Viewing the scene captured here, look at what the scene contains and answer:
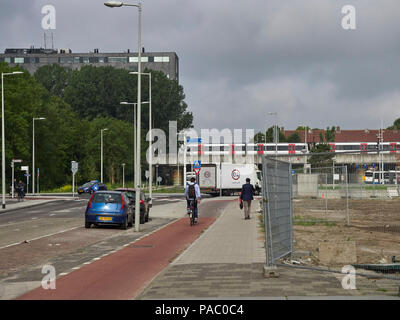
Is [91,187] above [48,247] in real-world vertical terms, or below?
above

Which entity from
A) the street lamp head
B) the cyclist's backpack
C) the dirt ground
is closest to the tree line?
the cyclist's backpack

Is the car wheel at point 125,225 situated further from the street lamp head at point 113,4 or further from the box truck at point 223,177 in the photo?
the box truck at point 223,177

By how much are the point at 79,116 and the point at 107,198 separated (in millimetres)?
80908

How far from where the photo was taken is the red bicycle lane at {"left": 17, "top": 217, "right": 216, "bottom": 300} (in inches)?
379

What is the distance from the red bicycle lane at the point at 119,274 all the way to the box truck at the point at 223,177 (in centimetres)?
4369

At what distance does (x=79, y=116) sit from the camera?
103500 mm

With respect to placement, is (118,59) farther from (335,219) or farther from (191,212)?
(335,219)

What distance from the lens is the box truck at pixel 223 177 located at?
63.3 metres

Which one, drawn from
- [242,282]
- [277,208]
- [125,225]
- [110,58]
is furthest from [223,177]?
[110,58]

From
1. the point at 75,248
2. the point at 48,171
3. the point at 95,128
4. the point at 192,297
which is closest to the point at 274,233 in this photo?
the point at 192,297

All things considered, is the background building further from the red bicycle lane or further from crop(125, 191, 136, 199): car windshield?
the red bicycle lane

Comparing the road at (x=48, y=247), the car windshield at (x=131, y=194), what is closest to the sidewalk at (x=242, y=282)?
the road at (x=48, y=247)

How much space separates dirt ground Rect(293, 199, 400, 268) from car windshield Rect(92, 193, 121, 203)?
8.38 meters
